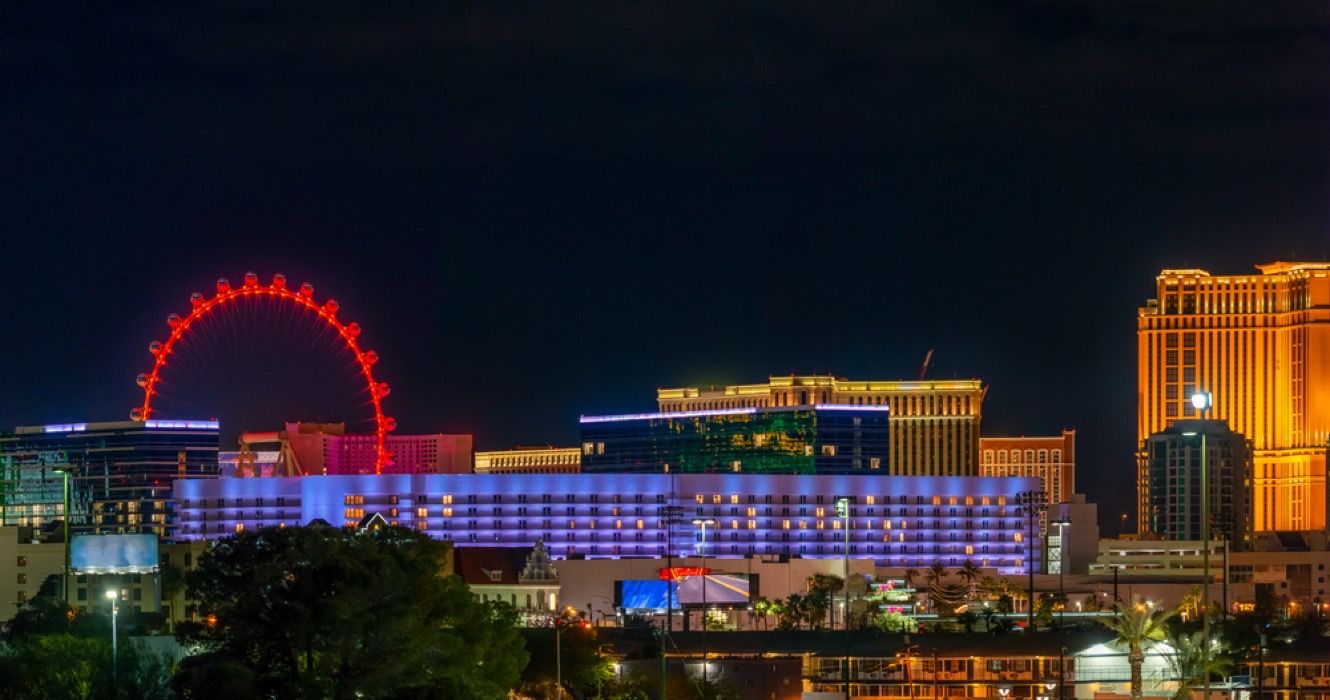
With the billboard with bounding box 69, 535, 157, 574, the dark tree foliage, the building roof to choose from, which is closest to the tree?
the building roof

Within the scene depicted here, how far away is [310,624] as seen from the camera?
301 ft

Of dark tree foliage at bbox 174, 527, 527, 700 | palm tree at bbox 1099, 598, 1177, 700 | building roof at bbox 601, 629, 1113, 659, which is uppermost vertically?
dark tree foliage at bbox 174, 527, 527, 700

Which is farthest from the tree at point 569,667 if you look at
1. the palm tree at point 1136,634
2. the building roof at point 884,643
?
the palm tree at point 1136,634

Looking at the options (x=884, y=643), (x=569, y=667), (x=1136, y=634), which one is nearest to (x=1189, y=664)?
(x=1136, y=634)

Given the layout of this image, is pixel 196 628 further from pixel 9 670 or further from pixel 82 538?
pixel 82 538

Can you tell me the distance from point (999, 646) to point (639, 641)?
69.2ft

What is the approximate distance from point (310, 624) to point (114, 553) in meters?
62.6

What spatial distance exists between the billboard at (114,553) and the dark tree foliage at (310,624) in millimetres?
54770

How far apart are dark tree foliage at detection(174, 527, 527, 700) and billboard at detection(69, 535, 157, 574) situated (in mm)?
54770

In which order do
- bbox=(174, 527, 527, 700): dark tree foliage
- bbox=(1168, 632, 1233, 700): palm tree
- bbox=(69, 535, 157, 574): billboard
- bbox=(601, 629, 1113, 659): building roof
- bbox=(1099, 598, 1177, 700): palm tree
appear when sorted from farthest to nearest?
1. bbox=(69, 535, 157, 574): billboard
2. bbox=(601, 629, 1113, 659): building roof
3. bbox=(1168, 632, 1233, 700): palm tree
4. bbox=(1099, 598, 1177, 700): palm tree
5. bbox=(174, 527, 527, 700): dark tree foliage

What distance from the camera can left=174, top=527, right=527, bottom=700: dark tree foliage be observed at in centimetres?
9175

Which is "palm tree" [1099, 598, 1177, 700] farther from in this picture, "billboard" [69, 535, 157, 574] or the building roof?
"billboard" [69, 535, 157, 574]

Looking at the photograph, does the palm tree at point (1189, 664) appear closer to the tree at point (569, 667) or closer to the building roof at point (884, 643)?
the building roof at point (884, 643)

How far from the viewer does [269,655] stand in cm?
9250
